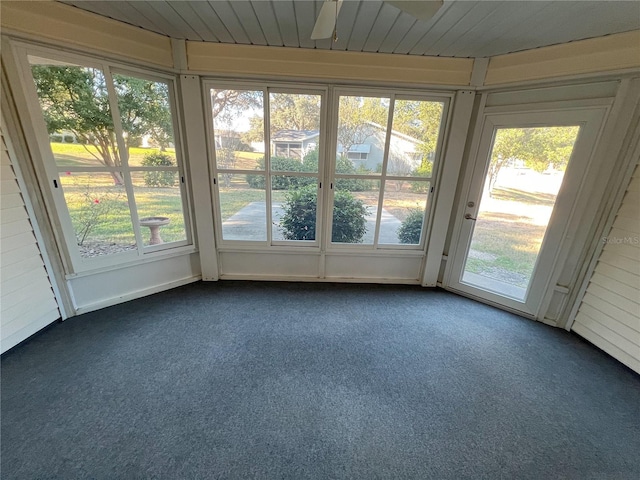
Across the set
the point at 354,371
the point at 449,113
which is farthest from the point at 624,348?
the point at 449,113

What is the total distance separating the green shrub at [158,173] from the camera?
8.17ft

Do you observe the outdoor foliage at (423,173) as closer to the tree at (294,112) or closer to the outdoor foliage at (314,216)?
the outdoor foliage at (314,216)

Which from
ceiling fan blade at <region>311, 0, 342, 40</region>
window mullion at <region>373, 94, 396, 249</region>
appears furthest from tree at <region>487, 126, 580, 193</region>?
ceiling fan blade at <region>311, 0, 342, 40</region>

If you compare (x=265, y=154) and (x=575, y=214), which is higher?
(x=265, y=154)

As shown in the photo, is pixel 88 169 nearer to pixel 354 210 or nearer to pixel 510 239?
pixel 354 210

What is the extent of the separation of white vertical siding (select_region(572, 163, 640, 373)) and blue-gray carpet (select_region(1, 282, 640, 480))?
0.47 ft

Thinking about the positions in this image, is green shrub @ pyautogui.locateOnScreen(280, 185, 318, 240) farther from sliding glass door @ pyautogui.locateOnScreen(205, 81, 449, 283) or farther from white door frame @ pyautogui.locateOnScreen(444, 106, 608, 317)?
white door frame @ pyautogui.locateOnScreen(444, 106, 608, 317)

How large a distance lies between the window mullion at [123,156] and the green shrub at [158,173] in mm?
149

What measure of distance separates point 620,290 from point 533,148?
1.31 meters

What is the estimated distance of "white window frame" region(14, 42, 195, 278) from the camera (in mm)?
1858

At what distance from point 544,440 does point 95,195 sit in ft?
11.7

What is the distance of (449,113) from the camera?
2619 millimetres

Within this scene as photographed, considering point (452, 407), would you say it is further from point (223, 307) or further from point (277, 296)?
point (223, 307)

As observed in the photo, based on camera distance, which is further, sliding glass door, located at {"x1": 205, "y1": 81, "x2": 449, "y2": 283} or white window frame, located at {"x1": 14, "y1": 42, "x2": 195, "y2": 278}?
sliding glass door, located at {"x1": 205, "y1": 81, "x2": 449, "y2": 283}
